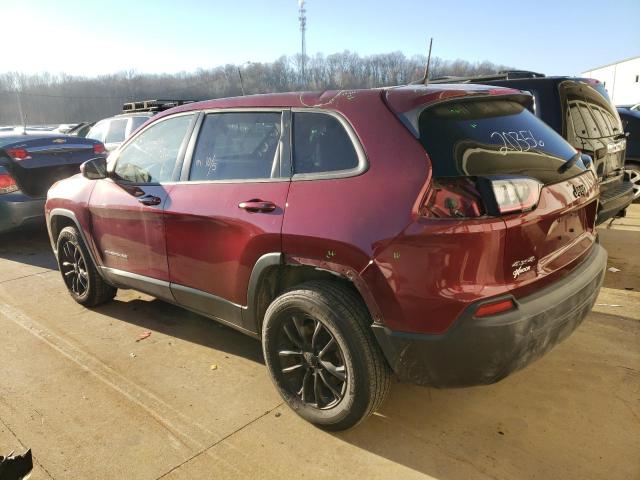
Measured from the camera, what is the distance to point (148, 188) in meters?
3.38

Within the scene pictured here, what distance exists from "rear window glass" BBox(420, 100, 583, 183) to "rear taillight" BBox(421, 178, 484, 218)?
50 mm

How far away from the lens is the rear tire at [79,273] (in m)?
4.18

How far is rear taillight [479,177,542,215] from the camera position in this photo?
2.02 m

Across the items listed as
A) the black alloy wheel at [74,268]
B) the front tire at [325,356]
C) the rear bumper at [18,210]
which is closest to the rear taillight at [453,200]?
the front tire at [325,356]

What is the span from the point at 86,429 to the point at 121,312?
1771 mm

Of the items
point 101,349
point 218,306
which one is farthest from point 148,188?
point 101,349

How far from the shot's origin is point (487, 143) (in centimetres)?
227

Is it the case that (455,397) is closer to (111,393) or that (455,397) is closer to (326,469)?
(326,469)

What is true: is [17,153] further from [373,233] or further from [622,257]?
[622,257]

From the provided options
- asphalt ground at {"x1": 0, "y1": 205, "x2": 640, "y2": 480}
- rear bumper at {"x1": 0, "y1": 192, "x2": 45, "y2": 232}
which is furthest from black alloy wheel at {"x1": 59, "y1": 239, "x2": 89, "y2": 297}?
rear bumper at {"x1": 0, "y1": 192, "x2": 45, "y2": 232}

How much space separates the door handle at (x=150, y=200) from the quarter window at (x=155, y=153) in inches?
5.0

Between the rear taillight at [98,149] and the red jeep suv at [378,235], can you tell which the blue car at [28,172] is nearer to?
the rear taillight at [98,149]

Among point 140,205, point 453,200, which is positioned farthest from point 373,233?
point 140,205

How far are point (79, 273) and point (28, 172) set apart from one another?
2.71 metres
